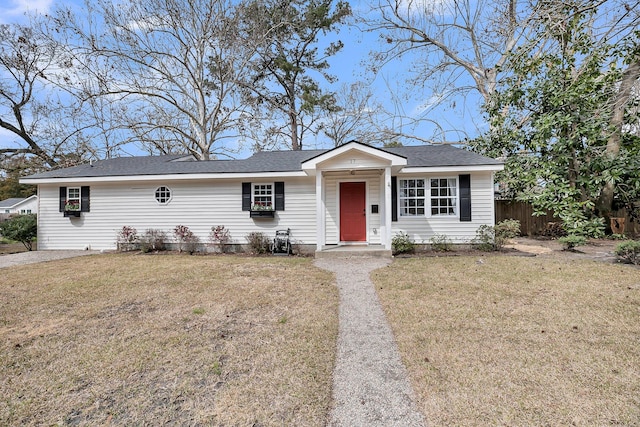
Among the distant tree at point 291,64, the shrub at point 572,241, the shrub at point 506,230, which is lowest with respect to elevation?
the shrub at point 572,241

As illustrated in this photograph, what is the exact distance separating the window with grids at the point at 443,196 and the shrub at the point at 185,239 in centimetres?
815

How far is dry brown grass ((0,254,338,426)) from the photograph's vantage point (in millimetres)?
2188

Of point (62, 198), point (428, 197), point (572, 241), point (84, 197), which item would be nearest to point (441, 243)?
point (428, 197)

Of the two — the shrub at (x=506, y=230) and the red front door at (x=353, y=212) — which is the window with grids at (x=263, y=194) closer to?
the red front door at (x=353, y=212)

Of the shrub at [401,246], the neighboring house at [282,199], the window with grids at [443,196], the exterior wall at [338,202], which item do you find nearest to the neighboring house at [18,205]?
the neighboring house at [282,199]

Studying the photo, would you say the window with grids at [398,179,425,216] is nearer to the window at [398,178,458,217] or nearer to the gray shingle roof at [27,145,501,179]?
the window at [398,178,458,217]

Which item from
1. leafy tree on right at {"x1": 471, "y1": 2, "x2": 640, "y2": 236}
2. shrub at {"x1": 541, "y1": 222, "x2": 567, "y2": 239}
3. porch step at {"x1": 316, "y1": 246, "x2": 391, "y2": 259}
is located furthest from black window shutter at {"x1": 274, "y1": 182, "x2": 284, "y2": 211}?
shrub at {"x1": 541, "y1": 222, "x2": 567, "y2": 239}

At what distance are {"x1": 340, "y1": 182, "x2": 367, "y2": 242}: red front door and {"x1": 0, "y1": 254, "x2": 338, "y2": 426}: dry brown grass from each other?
438 centimetres

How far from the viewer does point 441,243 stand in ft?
30.7

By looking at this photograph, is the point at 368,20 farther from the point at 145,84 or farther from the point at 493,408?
the point at 493,408

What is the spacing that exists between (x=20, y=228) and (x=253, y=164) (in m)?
9.09

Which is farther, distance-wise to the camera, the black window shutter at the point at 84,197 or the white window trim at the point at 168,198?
the black window shutter at the point at 84,197

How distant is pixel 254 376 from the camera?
8.54 feet

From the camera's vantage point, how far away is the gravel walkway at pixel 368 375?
210cm
